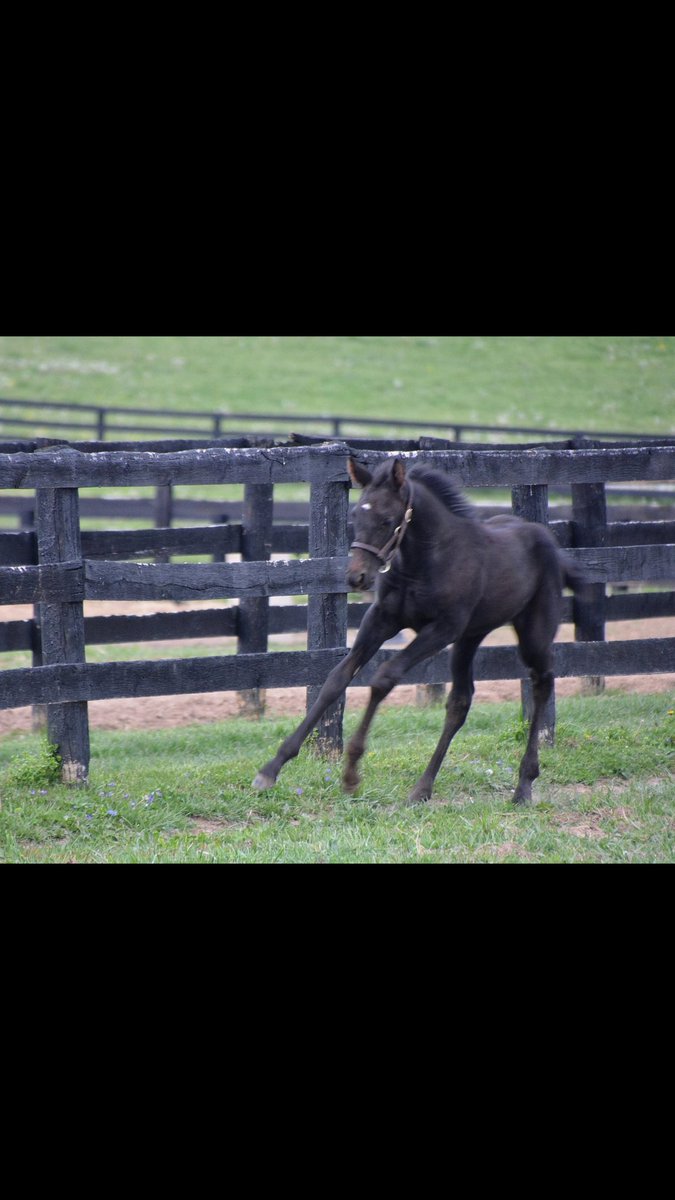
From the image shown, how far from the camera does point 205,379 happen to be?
31719 mm

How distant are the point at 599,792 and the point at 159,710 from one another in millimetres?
4073

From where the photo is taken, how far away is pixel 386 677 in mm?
5797

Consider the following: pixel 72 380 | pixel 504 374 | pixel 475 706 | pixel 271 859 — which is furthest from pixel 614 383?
pixel 271 859

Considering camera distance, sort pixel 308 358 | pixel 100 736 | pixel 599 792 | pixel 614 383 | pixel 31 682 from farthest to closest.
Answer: pixel 308 358
pixel 614 383
pixel 100 736
pixel 599 792
pixel 31 682

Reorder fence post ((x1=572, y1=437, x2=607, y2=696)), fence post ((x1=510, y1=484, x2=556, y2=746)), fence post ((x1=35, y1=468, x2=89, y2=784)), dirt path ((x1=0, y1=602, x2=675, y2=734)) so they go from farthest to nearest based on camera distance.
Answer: dirt path ((x1=0, y1=602, x2=675, y2=734))
fence post ((x1=572, y1=437, x2=607, y2=696))
fence post ((x1=510, y1=484, x2=556, y2=746))
fence post ((x1=35, y1=468, x2=89, y2=784))

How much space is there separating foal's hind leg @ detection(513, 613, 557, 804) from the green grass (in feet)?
0.50

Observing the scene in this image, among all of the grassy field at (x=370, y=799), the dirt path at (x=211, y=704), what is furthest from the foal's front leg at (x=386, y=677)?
the dirt path at (x=211, y=704)

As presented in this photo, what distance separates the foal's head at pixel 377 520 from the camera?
17.4 feet

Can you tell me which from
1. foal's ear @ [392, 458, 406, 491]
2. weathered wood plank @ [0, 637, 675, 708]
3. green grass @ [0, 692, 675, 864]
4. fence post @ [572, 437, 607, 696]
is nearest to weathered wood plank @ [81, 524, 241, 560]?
green grass @ [0, 692, 675, 864]

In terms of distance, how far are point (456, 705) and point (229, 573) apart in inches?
57.9

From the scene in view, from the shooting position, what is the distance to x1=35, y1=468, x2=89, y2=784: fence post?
6145mm

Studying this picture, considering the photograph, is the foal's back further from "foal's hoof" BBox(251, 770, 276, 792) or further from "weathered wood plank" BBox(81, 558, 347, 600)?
"foal's hoof" BBox(251, 770, 276, 792)

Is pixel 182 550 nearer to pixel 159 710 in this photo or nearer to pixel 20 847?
pixel 159 710

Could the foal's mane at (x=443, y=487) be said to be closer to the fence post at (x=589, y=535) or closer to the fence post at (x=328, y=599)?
the fence post at (x=328, y=599)
